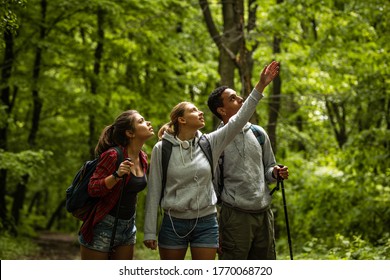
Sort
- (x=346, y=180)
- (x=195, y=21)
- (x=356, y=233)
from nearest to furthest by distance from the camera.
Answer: (x=356, y=233)
(x=346, y=180)
(x=195, y=21)

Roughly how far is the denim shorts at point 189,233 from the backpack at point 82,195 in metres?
0.65

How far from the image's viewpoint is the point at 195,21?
18.6m

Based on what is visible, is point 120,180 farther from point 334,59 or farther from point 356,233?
point 334,59

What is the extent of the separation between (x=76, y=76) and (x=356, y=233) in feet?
29.5

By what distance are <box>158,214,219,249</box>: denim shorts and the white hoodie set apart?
0.17 feet

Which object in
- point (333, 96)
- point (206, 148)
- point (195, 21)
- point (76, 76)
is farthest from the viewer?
point (195, 21)

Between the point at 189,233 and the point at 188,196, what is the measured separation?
0.30 meters

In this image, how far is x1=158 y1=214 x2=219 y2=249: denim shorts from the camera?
4770 millimetres

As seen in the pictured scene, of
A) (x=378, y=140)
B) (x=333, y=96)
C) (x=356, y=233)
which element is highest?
(x=333, y=96)

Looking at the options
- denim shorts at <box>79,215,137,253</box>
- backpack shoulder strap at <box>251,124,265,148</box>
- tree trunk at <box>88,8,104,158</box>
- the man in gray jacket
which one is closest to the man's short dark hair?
the man in gray jacket

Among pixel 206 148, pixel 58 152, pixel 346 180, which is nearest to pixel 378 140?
pixel 346 180

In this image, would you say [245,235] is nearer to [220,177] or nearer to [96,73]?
[220,177]

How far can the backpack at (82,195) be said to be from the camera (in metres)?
4.68

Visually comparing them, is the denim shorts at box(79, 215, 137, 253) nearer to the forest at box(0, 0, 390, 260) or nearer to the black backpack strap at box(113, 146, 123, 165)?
the black backpack strap at box(113, 146, 123, 165)
